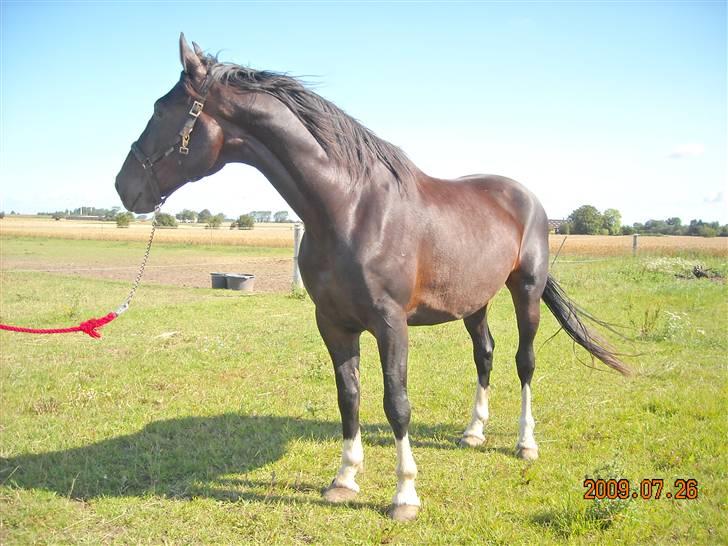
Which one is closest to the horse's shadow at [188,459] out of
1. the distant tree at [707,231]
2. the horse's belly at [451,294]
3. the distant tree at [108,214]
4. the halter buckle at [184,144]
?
the horse's belly at [451,294]

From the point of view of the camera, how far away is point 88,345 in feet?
25.3

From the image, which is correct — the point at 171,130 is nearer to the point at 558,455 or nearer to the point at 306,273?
the point at 306,273

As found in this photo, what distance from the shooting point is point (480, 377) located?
480 cm

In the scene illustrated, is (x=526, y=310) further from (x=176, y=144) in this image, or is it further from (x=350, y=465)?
(x=176, y=144)

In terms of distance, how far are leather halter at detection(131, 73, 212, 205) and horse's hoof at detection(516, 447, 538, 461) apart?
3.36m

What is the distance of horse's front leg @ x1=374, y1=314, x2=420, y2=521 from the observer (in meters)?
3.25

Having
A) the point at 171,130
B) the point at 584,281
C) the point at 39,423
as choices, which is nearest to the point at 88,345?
the point at 39,423

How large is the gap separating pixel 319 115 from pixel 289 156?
0.33 metres

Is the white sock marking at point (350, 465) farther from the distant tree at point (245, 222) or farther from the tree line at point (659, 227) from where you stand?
the distant tree at point (245, 222)

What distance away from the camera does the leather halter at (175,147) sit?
3137mm

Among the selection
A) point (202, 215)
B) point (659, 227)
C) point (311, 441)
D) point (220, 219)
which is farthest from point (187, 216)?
point (311, 441)

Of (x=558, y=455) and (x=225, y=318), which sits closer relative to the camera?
(x=558, y=455)

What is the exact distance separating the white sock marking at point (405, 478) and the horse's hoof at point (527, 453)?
123 cm

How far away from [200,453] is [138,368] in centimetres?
271
